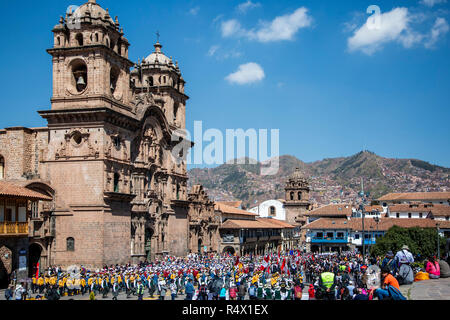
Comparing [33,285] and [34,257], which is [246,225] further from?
[33,285]

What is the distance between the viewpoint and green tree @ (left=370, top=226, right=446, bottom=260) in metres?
44.2

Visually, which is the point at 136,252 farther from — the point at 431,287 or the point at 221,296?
the point at 431,287

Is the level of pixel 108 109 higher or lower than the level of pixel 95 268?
higher

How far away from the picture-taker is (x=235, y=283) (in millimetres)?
26531

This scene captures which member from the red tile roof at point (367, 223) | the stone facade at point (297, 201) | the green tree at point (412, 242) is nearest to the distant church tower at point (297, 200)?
the stone facade at point (297, 201)

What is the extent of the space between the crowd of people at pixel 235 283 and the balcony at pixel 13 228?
9.00ft

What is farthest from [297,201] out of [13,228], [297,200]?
[13,228]

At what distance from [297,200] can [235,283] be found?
69442 mm

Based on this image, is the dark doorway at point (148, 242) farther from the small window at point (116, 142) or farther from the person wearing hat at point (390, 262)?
the person wearing hat at point (390, 262)
